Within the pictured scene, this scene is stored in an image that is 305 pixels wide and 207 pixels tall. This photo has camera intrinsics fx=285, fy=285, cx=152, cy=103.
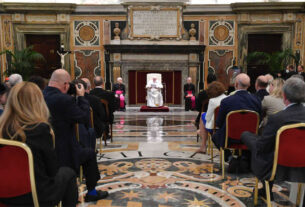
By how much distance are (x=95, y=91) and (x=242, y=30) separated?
7.88 metres

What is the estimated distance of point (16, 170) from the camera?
1595 mm

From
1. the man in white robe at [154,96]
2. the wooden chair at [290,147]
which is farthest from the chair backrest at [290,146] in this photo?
the man in white robe at [154,96]

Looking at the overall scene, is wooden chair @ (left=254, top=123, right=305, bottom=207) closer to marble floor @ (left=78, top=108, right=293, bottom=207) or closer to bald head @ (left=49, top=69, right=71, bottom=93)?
marble floor @ (left=78, top=108, right=293, bottom=207)

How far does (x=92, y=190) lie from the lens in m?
2.76

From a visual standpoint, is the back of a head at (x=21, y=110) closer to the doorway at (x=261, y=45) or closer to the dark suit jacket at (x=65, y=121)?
the dark suit jacket at (x=65, y=121)

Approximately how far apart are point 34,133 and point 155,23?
9.93 meters

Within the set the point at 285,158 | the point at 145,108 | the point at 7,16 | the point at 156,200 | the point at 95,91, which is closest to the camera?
the point at 285,158

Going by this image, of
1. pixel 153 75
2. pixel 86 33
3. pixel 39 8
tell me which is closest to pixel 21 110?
pixel 153 75

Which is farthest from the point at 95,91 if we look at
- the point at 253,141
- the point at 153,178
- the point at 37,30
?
the point at 37,30

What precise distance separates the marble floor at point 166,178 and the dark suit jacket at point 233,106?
51 centimetres

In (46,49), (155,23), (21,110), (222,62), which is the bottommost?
(21,110)

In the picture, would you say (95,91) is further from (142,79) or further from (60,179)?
(142,79)

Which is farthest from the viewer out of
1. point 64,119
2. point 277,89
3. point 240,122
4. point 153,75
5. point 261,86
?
point 153,75

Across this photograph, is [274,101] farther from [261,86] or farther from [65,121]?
[65,121]
